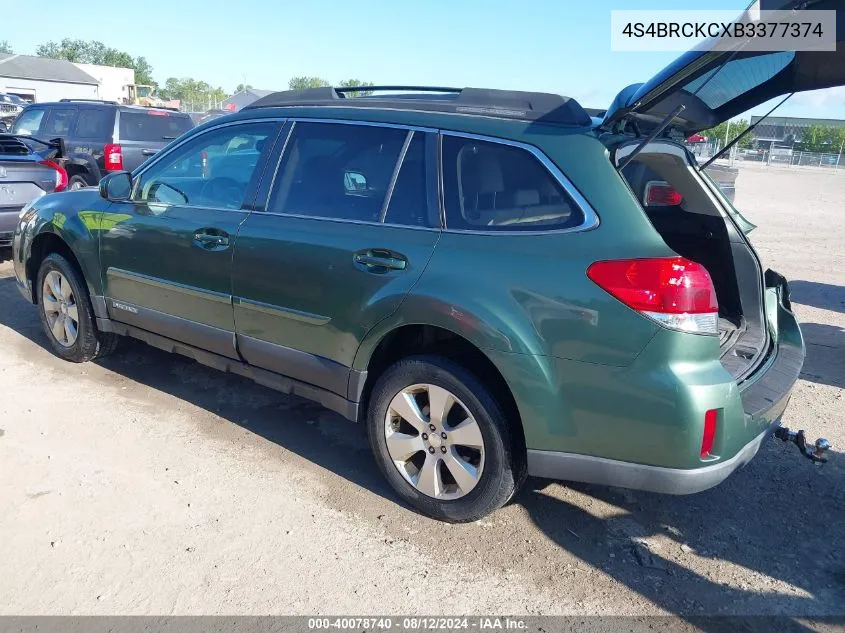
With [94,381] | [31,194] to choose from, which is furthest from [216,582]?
[31,194]

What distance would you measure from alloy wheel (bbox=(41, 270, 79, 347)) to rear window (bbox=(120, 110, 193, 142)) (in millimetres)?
7089

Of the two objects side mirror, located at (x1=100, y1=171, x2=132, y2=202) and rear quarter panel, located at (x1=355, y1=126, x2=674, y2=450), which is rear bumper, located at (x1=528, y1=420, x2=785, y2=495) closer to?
rear quarter panel, located at (x1=355, y1=126, x2=674, y2=450)

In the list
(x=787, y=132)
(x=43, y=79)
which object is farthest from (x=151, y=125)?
(x=787, y=132)

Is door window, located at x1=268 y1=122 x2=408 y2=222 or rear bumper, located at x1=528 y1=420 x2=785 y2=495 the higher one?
door window, located at x1=268 y1=122 x2=408 y2=222

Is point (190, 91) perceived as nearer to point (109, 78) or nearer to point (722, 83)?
point (109, 78)

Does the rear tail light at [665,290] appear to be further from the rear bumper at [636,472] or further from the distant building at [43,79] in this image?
the distant building at [43,79]

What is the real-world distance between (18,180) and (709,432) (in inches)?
297

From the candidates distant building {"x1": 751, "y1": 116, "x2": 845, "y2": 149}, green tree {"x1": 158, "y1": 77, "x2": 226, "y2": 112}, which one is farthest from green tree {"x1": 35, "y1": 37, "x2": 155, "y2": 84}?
distant building {"x1": 751, "y1": 116, "x2": 845, "y2": 149}

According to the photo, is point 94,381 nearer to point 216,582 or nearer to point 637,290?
point 216,582

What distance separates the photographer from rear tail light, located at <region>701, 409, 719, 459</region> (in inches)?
104

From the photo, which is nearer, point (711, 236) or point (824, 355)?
point (711, 236)

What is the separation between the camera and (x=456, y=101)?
331cm

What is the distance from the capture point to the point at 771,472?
12.3 ft

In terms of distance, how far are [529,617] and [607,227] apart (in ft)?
5.02
